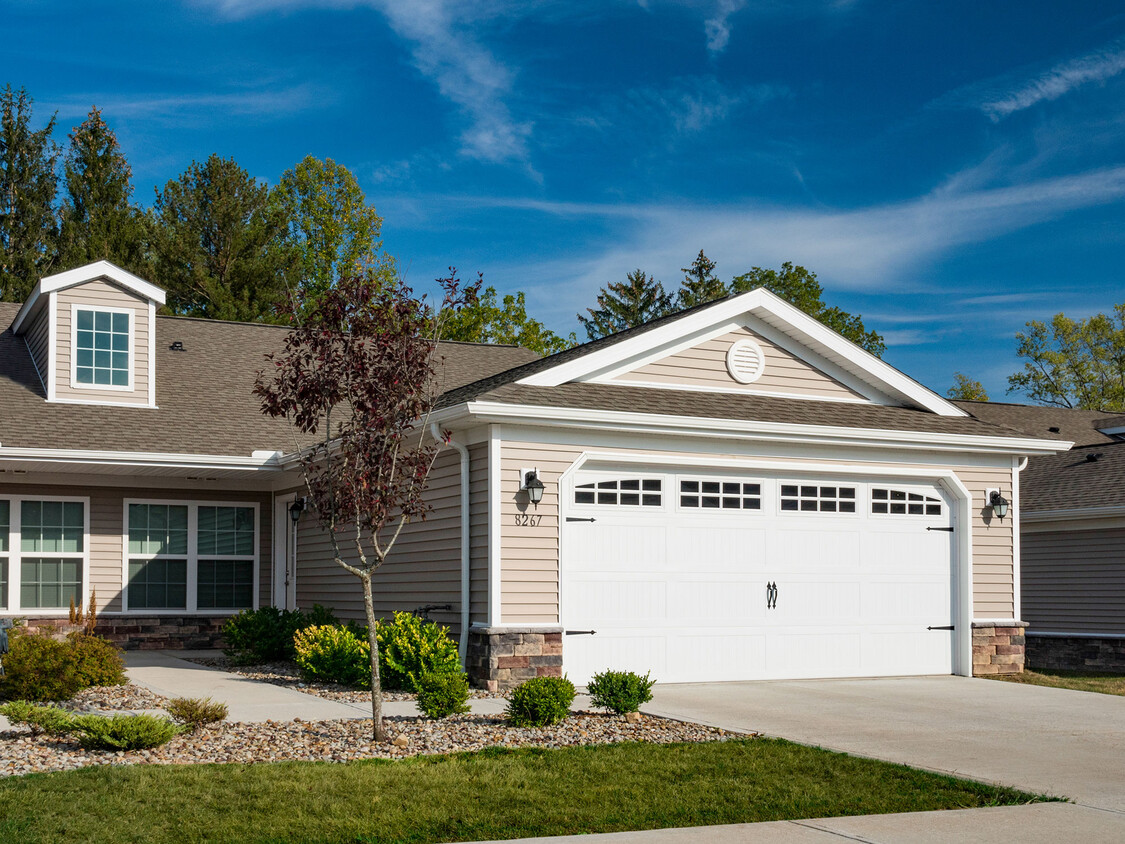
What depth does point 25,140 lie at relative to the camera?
117 feet

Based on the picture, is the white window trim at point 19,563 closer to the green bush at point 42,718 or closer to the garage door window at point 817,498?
the green bush at point 42,718

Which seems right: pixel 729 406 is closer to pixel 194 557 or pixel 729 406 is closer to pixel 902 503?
pixel 902 503

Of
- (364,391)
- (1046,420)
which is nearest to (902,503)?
(364,391)

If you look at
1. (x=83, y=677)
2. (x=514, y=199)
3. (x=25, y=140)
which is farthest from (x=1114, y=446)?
(x=25, y=140)

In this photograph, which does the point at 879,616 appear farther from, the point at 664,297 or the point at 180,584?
the point at 664,297

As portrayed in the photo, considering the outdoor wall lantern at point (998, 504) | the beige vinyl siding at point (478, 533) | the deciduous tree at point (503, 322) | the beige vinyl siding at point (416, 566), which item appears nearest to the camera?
the beige vinyl siding at point (478, 533)

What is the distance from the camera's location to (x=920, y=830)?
611cm

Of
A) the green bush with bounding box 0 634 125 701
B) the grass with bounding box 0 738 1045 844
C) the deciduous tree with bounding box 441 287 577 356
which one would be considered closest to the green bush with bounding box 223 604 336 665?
the green bush with bounding box 0 634 125 701

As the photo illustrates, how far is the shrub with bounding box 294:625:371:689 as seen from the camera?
11711mm

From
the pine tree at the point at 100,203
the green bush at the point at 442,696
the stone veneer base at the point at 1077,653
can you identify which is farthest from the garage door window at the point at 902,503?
the pine tree at the point at 100,203

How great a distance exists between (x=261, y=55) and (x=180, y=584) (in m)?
9.04

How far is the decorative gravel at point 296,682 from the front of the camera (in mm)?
11078

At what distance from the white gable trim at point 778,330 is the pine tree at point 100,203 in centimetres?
2498

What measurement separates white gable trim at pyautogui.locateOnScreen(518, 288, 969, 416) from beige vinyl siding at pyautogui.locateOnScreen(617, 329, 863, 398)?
0.66 feet
